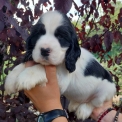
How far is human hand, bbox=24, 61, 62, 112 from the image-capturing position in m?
1.96

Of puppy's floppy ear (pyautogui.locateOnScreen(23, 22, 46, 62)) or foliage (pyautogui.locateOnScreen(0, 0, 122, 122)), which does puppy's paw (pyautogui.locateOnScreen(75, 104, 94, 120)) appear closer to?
foliage (pyautogui.locateOnScreen(0, 0, 122, 122))

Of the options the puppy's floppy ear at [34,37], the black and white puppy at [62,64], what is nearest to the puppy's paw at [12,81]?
the black and white puppy at [62,64]

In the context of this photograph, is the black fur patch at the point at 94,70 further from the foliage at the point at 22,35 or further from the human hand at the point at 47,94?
the foliage at the point at 22,35

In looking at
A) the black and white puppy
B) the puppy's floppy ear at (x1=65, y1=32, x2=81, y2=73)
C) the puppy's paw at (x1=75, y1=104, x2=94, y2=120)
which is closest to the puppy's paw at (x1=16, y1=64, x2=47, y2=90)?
the black and white puppy

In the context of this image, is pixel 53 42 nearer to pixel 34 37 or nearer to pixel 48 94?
pixel 34 37

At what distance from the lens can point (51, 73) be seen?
6.27ft

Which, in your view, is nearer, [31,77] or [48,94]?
[31,77]

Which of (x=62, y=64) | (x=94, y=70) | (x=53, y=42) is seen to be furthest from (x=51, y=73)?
(x=94, y=70)

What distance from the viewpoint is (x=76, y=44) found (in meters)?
1.92

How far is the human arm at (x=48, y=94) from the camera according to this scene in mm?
1961

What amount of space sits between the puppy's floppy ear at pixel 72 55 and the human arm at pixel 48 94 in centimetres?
9

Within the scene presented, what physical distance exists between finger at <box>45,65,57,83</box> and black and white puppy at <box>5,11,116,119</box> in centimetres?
3

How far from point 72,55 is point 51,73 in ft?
0.49

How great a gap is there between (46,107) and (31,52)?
1.12 ft
